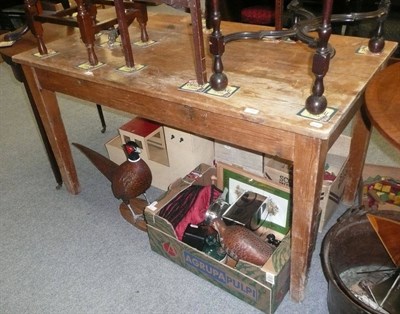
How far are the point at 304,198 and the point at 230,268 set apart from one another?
0.39 metres

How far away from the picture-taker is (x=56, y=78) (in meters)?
1.50

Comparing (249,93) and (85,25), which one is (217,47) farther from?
(85,25)

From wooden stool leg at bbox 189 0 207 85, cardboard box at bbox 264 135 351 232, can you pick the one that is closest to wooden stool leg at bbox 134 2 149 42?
wooden stool leg at bbox 189 0 207 85

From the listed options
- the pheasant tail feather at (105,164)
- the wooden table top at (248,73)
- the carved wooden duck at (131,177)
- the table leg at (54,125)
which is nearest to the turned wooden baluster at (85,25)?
the wooden table top at (248,73)

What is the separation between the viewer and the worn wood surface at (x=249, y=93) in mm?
1006

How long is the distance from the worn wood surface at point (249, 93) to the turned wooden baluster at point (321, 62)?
4cm

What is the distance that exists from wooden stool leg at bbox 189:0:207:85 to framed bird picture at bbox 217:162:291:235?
556mm

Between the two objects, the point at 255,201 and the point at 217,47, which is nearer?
the point at 217,47

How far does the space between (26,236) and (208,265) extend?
93cm

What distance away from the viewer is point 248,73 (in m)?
1.23

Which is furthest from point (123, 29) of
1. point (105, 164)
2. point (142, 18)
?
point (105, 164)

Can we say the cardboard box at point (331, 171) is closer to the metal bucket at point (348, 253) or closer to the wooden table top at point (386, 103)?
the metal bucket at point (348, 253)

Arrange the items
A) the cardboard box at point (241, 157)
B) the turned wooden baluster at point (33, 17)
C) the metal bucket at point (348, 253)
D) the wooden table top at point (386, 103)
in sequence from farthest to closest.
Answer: the cardboard box at point (241, 157), the turned wooden baluster at point (33, 17), the metal bucket at point (348, 253), the wooden table top at point (386, 103)

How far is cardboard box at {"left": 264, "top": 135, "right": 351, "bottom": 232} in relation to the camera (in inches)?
62.2
